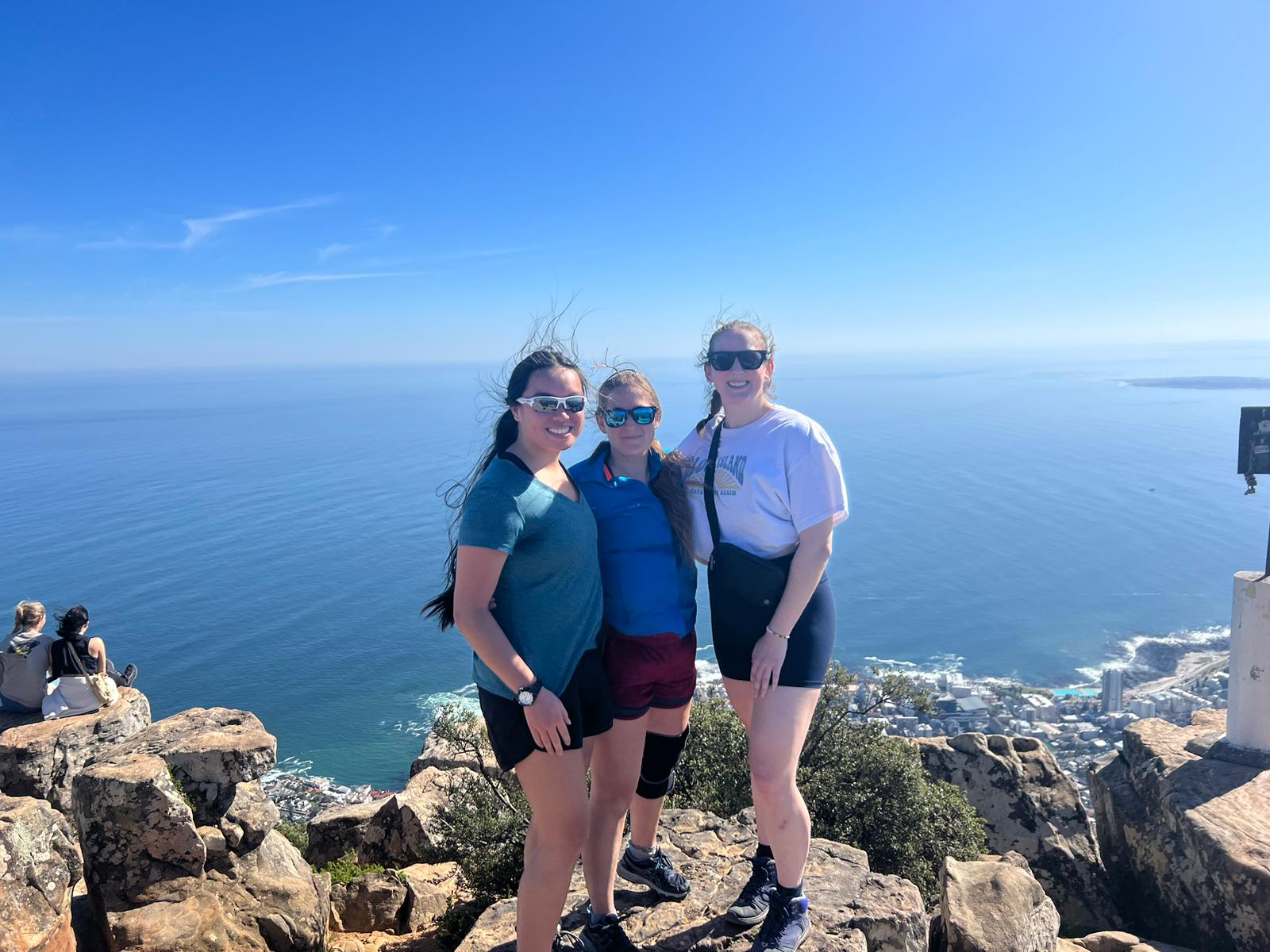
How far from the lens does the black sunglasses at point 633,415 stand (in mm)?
3436

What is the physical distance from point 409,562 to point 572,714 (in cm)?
6103

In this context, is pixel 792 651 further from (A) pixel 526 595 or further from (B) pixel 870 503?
(B) pixel 870 503

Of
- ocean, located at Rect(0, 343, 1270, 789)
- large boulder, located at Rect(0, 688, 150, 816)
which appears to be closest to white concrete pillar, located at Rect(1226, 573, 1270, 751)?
large boulder, located at Rect(0, 688, 150, 816)

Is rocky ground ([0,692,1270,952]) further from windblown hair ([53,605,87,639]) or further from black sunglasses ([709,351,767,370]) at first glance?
black sunglasses ([709,351,767,370])

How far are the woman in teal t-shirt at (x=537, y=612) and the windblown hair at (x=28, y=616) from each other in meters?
7.46

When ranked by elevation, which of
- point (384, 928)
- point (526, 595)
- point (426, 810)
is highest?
point (526, 595)

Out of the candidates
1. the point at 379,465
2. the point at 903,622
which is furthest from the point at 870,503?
the point at 379,465

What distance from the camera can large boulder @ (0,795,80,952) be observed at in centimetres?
355

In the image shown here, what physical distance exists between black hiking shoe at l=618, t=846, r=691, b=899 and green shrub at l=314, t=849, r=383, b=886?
14.6ft

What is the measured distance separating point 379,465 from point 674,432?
39895mm

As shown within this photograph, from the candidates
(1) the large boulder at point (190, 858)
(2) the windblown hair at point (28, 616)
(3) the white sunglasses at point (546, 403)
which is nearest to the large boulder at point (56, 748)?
(2) the windblown hair at point (28, 616)

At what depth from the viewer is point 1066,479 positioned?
313 feet

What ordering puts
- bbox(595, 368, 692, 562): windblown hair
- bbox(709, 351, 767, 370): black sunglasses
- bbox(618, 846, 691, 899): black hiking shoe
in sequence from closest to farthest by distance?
1. bbox(595, 368, 692, 562): windblown hair
2. bbox(709, 351, 767, 370): black sunglasses
3. bbox(618, 846, 691, 899): black hiking shoe

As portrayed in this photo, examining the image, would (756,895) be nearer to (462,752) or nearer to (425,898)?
(425,898)
